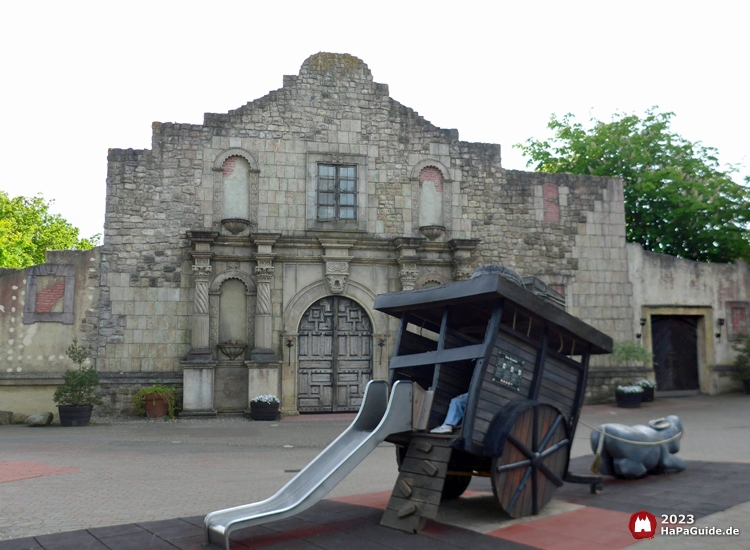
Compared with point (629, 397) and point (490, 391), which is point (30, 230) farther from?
point (490, 391)

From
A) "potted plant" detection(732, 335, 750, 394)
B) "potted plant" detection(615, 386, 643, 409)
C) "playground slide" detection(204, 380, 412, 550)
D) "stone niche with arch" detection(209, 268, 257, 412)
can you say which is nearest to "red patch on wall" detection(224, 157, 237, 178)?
"stone niche with arch" detection(209, 268, 257, 412)

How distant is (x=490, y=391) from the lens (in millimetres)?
5742

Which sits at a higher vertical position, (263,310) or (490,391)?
(263,310)

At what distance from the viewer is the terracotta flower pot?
14.2 metres

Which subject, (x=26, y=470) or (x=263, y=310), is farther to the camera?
(x=263, y=310)

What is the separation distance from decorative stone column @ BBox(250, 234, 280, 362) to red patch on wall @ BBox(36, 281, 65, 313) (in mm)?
4157

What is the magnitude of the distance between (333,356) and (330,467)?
33.0ft

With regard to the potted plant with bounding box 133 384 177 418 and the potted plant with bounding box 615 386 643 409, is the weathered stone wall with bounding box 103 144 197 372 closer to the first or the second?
the potted plant with bounding box 133 384 177 418

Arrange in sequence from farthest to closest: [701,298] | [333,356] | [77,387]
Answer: [701,298] → [333,356] → [77,387]

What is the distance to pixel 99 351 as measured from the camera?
573 inches

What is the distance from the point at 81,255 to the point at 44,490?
870 cm

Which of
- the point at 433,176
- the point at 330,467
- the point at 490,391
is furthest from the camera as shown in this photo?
the point at 433,176

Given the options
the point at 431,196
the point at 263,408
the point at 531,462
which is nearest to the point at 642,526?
the point at 531,462

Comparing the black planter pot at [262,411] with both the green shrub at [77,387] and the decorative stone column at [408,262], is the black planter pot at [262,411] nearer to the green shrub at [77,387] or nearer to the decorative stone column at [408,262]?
the green shrub at [77,387]
